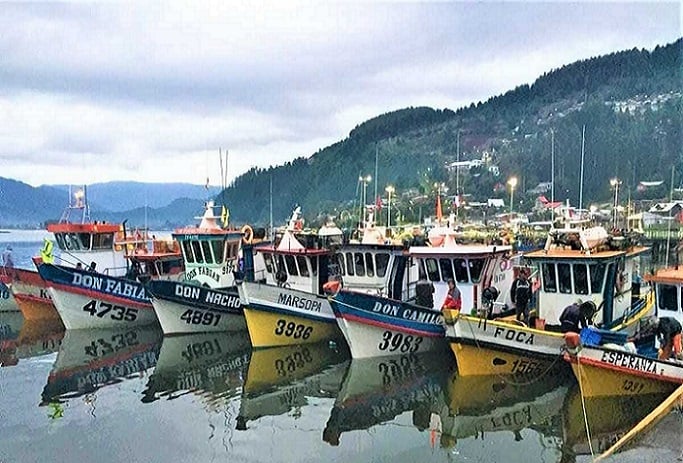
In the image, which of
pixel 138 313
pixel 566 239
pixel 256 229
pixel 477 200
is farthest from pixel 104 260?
pixel 477 200

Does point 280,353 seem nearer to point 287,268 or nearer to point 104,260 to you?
point 287,268

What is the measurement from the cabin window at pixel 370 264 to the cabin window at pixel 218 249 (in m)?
5.70

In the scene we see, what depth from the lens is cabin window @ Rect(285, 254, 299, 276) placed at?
19.2m

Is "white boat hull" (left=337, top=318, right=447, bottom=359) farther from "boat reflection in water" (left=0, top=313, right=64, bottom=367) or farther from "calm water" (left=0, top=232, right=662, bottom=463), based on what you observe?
"boat reflection in water" (left=0, top=313, right=64, bottom=367)

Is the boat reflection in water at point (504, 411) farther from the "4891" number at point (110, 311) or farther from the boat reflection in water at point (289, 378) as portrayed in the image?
the "4891" number at point (110, 311)

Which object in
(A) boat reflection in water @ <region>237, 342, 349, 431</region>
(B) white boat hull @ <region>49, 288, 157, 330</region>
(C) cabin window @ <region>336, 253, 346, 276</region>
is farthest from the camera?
(B) white boat hull @ <region>49, 288, 157, 330</region>

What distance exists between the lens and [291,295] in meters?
16.9

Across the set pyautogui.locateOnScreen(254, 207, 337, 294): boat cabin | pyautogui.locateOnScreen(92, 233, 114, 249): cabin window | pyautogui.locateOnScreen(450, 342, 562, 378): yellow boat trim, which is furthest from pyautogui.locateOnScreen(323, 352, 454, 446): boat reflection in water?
pyautogui.locateOnScreen(92, 233, 114, 249): cabin window

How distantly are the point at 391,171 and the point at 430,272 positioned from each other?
133 meters

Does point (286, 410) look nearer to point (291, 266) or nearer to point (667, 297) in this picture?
point (291, 266)

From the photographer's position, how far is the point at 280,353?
57.1 ft

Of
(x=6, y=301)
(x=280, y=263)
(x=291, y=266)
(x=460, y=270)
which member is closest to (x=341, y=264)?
(x=291, y=266)

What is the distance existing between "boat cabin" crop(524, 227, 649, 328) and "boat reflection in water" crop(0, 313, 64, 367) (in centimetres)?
1449

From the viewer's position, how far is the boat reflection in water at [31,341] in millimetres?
18969
